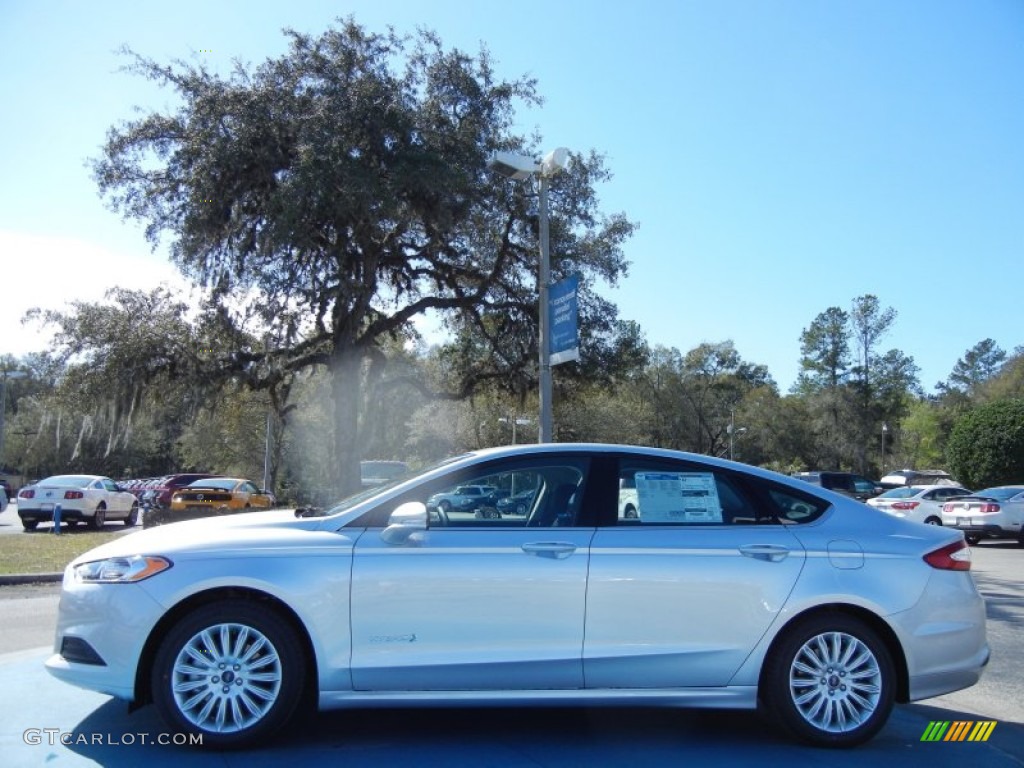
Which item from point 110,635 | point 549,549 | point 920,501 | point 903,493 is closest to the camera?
point 110,635

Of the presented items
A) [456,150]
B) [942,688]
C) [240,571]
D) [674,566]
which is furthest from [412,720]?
[456,150]

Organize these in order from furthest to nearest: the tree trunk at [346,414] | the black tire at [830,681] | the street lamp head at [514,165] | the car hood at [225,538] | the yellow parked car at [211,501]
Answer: the tree trunk at [346,414] → the yellow parked car at [211,501] → the street lamp head at [514,165] → the black tire at [830,681] → the car hood at [225,538]

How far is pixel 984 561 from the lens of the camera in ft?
56.3

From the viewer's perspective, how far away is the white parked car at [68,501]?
70.6 ft

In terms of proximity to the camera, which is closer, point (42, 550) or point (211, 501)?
point (42, 550)

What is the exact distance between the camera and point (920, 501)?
78.0 ft

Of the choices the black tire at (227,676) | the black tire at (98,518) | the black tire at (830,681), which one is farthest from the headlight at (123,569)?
the black tire at (98,518)

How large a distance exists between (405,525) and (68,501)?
20.2 metres

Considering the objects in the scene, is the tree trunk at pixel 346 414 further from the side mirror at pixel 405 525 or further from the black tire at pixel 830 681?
the black tire at pixel 830 681

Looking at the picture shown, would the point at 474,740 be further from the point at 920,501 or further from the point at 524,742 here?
the point at 920,501

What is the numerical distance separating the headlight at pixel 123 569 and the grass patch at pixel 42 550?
8.82m

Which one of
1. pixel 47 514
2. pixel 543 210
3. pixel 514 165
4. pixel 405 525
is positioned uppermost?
pixel 514 165

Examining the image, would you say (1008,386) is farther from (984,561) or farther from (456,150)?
(456,150)

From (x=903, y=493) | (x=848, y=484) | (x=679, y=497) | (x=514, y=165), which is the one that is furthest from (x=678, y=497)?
(x=848, y=484)
